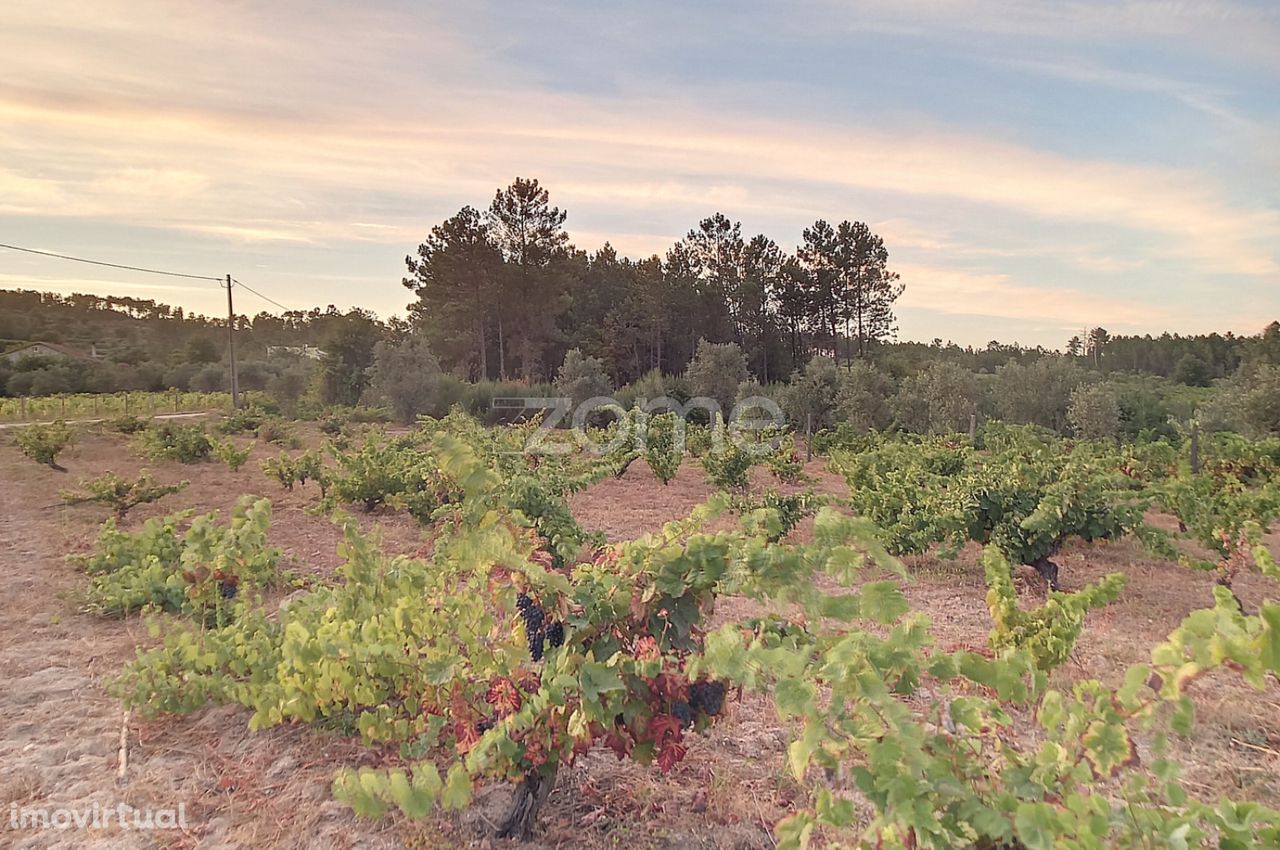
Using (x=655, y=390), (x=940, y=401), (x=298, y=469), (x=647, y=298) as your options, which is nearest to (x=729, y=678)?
(x=298, y=469)

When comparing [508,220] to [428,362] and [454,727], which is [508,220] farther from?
[454,727]

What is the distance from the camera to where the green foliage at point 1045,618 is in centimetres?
302

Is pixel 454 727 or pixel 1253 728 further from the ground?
pixel 454 727

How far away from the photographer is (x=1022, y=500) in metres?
6.09

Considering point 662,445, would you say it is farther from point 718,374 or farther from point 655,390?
point 655,390

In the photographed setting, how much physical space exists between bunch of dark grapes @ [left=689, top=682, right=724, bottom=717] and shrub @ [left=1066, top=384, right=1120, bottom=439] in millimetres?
21282

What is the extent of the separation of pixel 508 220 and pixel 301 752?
3445 cm

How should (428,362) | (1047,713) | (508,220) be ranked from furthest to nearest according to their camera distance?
1. (508,220)
2. (428,362)
3. (1047,713)

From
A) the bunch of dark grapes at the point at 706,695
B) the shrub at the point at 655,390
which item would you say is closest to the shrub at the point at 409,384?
the shrub at the point at 655,390

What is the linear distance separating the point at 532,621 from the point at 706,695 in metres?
0.66

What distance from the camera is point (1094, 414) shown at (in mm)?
20391

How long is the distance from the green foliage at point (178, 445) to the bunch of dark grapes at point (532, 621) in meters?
11.6

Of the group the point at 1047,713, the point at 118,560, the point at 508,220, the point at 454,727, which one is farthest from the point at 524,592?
the point at 508,220

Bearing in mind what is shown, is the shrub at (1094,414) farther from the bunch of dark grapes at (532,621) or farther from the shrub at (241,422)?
the shrub at (241,422)
